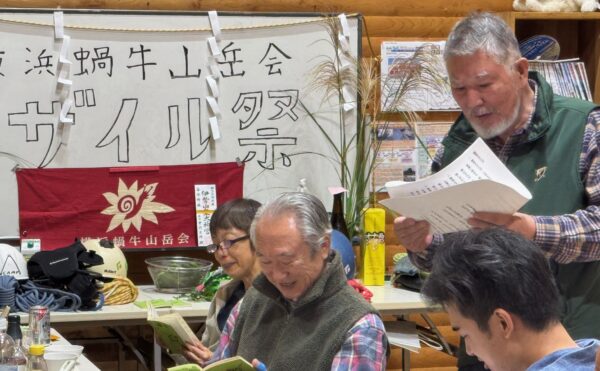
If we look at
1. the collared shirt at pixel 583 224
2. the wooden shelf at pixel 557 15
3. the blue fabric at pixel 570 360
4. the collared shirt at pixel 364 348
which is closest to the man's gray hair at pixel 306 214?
the collared shirt at pixel 364 348

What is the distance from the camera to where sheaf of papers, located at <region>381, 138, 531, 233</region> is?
87.5 inches

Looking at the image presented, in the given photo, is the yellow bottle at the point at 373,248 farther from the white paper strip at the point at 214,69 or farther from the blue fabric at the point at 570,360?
the blue fabric at the point at 570,360

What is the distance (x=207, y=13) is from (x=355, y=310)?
277cm

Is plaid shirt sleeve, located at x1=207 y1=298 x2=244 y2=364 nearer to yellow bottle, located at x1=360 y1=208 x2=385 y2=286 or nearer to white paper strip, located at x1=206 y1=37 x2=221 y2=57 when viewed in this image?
yellow bottle, located at x1=360 y1=208 x2=385 y2=286

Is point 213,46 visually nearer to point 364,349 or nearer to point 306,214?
point 306,214

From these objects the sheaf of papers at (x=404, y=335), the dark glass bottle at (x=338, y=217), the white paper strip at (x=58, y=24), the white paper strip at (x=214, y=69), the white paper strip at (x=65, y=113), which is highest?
the white paper strip at (x=58, y=24)

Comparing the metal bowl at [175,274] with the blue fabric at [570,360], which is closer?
the blue fabric at [570,360]

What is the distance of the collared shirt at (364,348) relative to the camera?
2.55m

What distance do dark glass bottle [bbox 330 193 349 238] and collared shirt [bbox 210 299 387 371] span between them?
7.91ft

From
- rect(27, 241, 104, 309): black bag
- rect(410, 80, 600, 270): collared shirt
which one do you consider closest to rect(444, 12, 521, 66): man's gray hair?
rect(410, 80, 600, 270): collared shirt

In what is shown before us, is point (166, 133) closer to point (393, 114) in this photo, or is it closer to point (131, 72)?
point (131, 72)

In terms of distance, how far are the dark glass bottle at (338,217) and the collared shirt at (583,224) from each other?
2.60 meters

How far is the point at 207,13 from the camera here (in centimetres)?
507

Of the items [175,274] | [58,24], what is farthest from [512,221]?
[58,24]
